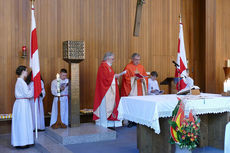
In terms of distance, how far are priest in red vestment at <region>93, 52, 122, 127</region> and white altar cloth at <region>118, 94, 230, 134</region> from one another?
7.31ft

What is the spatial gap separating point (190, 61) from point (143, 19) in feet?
8.47

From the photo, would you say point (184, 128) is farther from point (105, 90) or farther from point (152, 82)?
point (152, 82)

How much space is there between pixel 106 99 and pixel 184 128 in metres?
3.85

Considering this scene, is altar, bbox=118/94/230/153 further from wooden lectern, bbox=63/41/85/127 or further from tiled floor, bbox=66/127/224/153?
wooden lectern, bbox=63/41/85/127

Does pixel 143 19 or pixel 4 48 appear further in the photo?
pixel 143 19

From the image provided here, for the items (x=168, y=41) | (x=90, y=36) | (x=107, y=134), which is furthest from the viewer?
(x=168, y=41)

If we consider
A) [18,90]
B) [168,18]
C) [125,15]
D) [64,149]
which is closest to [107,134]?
[64,149]

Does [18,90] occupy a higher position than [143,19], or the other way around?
[143,19]

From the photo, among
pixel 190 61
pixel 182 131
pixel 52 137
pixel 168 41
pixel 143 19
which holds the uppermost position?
pixel 143 19

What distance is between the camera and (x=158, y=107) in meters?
4.79

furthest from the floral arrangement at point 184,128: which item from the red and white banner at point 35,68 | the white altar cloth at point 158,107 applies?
the red and white banner at point 35,68

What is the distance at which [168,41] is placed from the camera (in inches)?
422

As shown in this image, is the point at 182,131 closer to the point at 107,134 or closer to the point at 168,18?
the point at 107,134

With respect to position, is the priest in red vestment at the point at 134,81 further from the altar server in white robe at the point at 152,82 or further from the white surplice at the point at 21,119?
the white surplice at the point at 21,119
